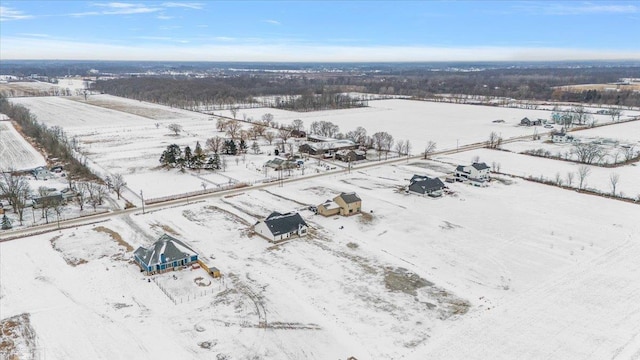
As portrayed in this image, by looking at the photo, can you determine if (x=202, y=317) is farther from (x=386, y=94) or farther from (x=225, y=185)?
(x=386, y=94)

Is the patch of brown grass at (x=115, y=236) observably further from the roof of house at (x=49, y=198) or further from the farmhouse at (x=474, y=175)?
the farmhouse at (x=474, y=175)

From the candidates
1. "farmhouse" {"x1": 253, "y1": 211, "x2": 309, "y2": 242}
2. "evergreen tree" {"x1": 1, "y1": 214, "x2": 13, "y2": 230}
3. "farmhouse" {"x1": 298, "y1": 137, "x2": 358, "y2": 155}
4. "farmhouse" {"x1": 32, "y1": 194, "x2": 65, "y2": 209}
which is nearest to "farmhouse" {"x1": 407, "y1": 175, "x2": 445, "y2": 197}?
"farmhouse" {"x1": 253, "y1": 211, "x2": 309, "y2": 242}

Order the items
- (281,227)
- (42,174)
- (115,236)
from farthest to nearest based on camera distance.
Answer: (42,174), (115,236), (281,227)

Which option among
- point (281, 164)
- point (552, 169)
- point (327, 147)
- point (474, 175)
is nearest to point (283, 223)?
point (281, 164)

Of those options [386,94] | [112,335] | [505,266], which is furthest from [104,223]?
[386,94]

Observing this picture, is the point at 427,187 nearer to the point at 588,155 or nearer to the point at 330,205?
the point at 330,205

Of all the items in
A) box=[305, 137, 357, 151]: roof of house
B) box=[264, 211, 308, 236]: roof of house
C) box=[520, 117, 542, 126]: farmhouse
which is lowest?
box=[264, 211, 308, 236]: roof of house

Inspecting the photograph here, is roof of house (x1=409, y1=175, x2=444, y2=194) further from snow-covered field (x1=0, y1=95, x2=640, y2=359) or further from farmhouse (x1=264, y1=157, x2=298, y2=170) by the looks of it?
farmhouse (x1=264, y1=157, x2=298, y2=170)

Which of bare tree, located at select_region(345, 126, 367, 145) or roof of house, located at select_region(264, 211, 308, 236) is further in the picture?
bare tree, located at select_region(345, 126, 367, 145)
